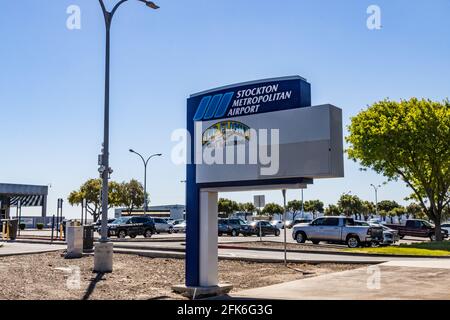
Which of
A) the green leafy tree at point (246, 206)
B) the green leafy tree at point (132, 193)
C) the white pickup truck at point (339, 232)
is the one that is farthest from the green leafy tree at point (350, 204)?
the white pickup truck at point (339, 232)

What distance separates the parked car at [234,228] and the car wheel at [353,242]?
16.4 metres

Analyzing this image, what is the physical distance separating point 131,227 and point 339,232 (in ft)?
54.0

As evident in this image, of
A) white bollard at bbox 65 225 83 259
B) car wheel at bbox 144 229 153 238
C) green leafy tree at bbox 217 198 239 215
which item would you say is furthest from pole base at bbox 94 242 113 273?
green leafy tree at bbox 217 198 239 215

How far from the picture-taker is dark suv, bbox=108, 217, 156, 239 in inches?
1453

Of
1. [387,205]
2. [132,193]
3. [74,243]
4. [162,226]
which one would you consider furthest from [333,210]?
[74,243]

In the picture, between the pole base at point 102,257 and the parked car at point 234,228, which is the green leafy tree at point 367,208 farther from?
the pole base at point 102,257

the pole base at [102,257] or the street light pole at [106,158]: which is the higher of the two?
the street light pole at [106,158]

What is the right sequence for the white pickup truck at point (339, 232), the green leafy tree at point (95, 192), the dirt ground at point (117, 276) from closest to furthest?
the dirt ground at point (117, 276), the white pickup truck at point (339, 232), the green leafy tree at point (95, 192)

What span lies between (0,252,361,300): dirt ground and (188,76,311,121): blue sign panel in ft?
14.6

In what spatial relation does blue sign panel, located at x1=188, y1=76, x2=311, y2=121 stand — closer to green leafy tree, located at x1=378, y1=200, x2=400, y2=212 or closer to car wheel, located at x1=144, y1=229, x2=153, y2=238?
car wheel, located at x1=144, y1=229, x2=153, y2=238

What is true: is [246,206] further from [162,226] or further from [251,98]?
[251,98]

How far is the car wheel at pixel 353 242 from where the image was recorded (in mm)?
26884

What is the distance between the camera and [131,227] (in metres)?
37.2
